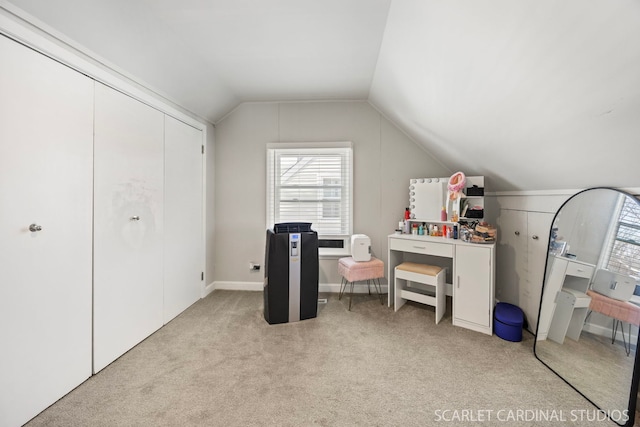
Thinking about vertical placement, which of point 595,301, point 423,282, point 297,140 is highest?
point 297,140

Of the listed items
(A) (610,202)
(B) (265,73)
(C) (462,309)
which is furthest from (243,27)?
(C) (462,309)

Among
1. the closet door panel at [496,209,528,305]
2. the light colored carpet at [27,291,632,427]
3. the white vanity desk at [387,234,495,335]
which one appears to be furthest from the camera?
the closet door panel at [496,209,528,305]

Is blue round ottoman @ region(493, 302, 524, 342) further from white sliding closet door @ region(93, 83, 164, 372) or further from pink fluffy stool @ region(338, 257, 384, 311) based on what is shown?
white sliding closet door @ region(93, 83, 164, 372)

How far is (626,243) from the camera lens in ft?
4.90

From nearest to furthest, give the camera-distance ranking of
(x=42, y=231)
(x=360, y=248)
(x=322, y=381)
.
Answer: (x=42, y=231) → (x=322, y=381) → (x=360, y=248)

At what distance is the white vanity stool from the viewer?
2475 millimetres

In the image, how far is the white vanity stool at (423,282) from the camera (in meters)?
2.47

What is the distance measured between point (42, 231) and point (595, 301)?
340cm

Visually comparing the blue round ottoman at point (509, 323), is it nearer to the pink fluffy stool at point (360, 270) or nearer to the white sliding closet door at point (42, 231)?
the pink fluffy stool at point (360, 270)

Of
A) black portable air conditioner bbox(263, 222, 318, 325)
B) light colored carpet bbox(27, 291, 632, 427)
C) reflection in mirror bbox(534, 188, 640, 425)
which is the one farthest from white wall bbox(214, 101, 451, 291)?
reflection in mirror bbox(534, 188, 640, 425)

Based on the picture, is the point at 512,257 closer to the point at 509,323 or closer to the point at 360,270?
the point at 509,323

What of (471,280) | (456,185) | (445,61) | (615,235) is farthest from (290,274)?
(615,235)

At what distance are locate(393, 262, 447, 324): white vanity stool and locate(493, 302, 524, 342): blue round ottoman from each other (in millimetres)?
462

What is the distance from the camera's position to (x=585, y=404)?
4.87ft
